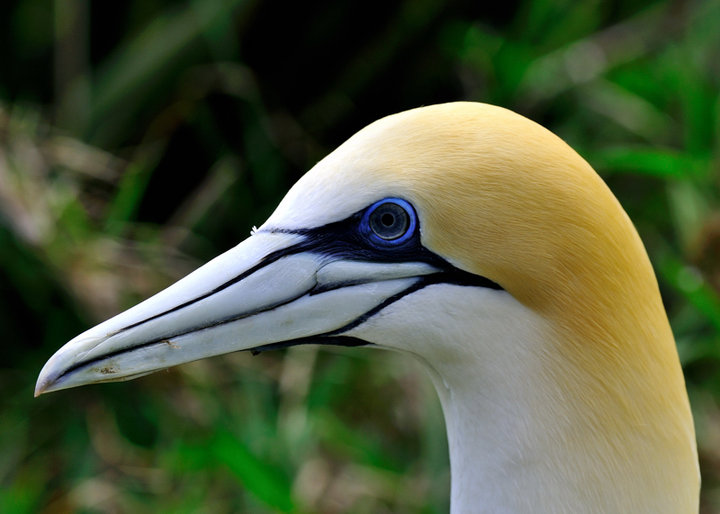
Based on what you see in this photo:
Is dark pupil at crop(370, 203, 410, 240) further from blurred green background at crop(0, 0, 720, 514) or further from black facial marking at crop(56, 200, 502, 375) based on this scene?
blurred green background at crop(0, 0, 720, 514)

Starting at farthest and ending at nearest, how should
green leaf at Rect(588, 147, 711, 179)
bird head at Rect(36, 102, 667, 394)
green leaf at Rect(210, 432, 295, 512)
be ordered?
1. green leaf at Rect(588, 147, 711, 179)
2. green leaf at Rect(210, 432, 295, 512)
3. bird head at Rect(36, 102, 667, 394)

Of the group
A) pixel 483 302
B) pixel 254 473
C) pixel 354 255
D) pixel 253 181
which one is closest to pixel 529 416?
pixel 483 302

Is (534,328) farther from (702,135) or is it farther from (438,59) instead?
(438,59)

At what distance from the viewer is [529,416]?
1.33 meters

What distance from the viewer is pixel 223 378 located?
3.16 meters

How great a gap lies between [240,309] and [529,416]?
1.41ft

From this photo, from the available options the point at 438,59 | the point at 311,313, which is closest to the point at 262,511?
the point at 311,313

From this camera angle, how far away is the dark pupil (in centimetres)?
129

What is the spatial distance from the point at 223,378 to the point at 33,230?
792mm

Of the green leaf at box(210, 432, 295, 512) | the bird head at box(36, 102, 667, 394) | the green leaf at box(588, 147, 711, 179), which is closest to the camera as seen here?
the bird head at box(36, 102, 667, 394)

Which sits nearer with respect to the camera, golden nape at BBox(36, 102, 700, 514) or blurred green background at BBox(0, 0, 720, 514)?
golden nape at BBox(36, 102, 700, 514)

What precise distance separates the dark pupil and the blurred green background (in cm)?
136

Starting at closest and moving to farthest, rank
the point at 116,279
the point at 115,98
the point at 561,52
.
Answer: the point at 116,279, the point at 115,98, the point at 561,52

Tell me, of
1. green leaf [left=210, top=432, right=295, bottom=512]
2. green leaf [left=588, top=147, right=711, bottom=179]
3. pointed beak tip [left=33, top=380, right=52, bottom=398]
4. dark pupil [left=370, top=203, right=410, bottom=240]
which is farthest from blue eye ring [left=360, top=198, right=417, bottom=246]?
green leaf [left=588, top=147, right=711, bottom=179]
